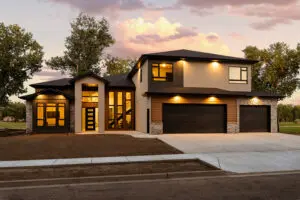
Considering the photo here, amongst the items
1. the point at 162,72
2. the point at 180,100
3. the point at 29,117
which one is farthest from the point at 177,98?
the point at 29,117

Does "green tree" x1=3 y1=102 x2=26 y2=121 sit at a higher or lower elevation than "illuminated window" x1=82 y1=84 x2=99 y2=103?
lower

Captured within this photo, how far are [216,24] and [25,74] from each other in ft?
Result: 91.0

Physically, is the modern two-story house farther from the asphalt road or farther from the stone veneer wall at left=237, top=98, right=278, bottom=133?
the asphalt road

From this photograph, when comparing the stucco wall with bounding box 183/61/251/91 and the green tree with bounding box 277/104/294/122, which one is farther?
the green tree with bounding box 277/104/294/122

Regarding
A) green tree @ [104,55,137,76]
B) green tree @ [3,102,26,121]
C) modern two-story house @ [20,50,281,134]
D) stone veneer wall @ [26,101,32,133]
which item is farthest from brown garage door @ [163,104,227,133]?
green tree @ [3,102,26,121]

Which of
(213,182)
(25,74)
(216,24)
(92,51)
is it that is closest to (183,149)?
(213,182)

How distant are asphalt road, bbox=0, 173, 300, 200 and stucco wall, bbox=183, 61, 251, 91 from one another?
638 inches

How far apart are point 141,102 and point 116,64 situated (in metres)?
25.7

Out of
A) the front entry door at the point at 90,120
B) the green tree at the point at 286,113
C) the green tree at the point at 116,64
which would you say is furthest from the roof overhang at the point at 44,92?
the green tree at the point at 286,113

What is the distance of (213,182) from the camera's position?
24.2 ft

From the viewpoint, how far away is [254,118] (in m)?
23.5

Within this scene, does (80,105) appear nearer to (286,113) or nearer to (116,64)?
(116,64)

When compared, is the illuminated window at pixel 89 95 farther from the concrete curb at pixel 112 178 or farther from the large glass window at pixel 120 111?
the concrete curb at pixel 112 178

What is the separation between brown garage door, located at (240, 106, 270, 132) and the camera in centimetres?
2320
